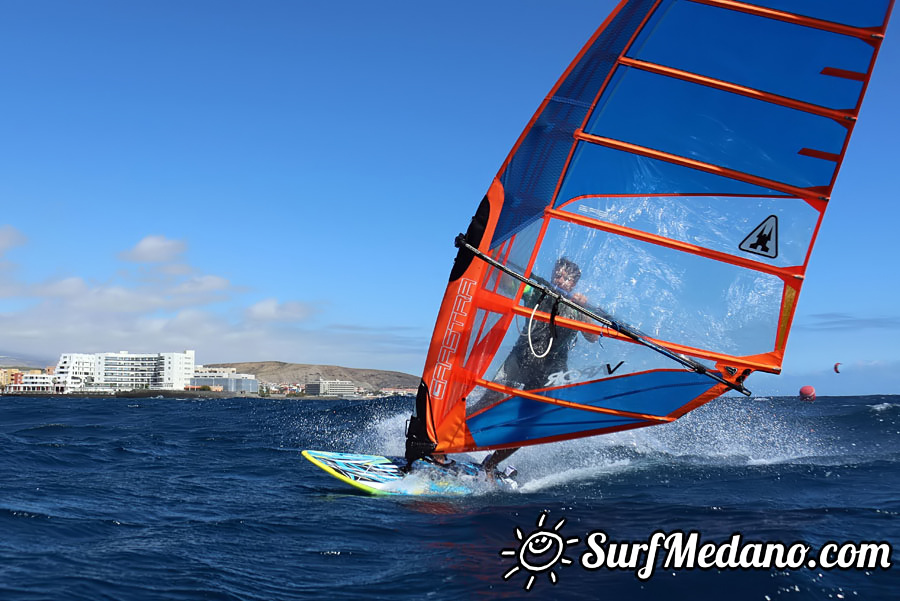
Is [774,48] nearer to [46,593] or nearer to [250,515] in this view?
[250,515]

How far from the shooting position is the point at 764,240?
24.5 feet

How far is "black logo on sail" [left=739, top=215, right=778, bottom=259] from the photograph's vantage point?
7.41m

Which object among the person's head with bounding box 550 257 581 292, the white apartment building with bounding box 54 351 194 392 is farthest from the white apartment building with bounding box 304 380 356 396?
the person's head with bounding box 550 257 581 292

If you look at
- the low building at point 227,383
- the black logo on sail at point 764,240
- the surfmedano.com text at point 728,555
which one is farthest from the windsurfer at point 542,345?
the low building at point 227,383

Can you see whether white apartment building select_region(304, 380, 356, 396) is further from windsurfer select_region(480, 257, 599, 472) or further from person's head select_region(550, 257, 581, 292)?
person's head select_region(550, 257, 581, 292)

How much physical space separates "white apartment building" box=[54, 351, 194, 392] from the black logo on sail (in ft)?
437

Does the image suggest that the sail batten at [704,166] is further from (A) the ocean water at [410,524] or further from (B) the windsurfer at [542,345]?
(A) the ocean water at [410,524]

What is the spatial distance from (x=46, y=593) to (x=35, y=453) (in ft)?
28.9

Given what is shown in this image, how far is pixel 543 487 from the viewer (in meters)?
9.01

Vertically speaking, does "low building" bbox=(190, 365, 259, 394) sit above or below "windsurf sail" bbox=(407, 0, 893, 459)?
below

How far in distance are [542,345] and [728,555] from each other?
3.07 meters

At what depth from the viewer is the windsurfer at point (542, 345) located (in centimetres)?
779

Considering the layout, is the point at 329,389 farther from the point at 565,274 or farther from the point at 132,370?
the point at 565,274

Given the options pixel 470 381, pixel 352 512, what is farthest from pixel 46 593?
pixel 470 381
